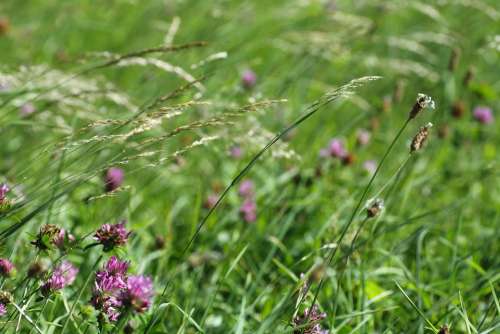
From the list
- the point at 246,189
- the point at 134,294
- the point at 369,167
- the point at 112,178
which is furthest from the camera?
the point at 369,167

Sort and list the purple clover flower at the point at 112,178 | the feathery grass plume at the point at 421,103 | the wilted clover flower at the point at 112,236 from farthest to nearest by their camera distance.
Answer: the purple clover flower at the point at 112,178 → the wilted clover flower at the point at 112,236 → the feathery grass plume at the point at 421,103

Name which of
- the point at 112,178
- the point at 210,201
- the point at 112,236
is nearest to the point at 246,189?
the point at 210,201

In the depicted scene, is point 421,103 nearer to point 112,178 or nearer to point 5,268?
point 5,268

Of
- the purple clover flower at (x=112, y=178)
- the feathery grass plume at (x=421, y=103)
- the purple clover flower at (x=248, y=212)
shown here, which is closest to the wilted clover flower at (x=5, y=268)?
the purple clover flower at (x=112, y=178)

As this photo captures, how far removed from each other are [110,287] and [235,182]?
0.30 meters

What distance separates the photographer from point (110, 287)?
1.26m

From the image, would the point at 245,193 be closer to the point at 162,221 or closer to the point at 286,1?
the point at 162,221

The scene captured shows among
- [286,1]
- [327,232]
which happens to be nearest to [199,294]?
[327,232]

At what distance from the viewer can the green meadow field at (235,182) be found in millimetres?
1341

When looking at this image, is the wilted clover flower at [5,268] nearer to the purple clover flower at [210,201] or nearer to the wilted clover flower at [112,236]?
the wilted clover flower at [112,236]

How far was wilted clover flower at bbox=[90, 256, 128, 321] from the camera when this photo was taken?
126 centimetres

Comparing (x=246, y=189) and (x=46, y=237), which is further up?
(x=46, y=237)

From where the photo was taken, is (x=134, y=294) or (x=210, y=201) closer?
(x=134, y=294)

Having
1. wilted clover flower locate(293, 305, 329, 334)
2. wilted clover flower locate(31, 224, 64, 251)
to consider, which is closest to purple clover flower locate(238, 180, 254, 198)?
wilted clover flower locate(293, 305, 329, 334)
